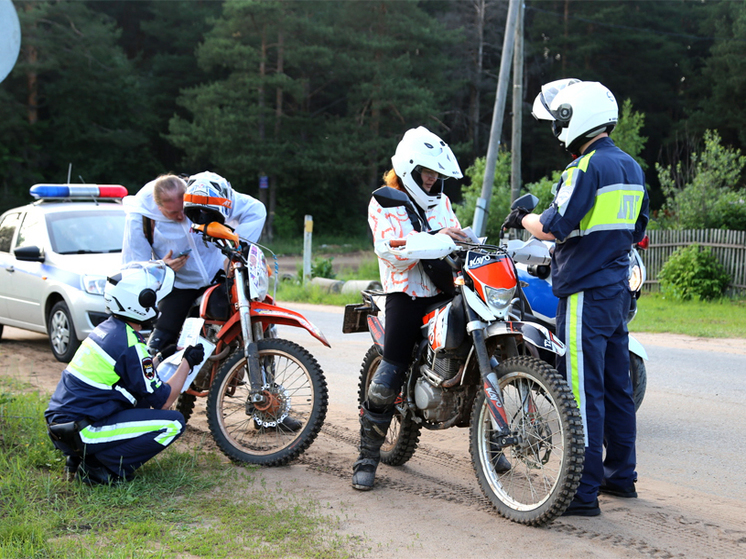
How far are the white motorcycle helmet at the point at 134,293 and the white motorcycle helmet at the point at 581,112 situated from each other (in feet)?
8.23

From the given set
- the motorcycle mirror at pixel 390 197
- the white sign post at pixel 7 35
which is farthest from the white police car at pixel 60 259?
the motorcycle mirror at pixel 390 197

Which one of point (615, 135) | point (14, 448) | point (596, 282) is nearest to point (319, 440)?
point (14, 448)

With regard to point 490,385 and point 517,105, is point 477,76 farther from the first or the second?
point 490,385

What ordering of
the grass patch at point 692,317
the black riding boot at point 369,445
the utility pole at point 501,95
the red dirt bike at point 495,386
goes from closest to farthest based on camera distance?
the red dirt bike at point 495,386 < the black riding boot at point 369,445 < the grass patch at point 692,317 < the utility pole at point 501,95

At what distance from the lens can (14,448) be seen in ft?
17.2

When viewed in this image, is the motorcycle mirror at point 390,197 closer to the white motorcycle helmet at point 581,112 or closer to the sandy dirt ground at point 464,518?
the white motorcycle helmet at point 581,112

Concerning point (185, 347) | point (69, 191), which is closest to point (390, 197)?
point (185, 347)

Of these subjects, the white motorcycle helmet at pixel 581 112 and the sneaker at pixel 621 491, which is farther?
the sneaker at pixel 621 491

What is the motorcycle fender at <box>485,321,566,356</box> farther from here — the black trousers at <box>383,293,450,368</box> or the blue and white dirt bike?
the blue and white dirt bike

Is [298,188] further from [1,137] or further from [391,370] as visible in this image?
[391,370]

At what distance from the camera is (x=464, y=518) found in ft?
13.9

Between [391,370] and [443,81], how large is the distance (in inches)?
1618

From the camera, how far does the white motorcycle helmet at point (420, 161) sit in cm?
450

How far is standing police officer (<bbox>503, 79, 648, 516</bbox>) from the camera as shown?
4301 millimetres
